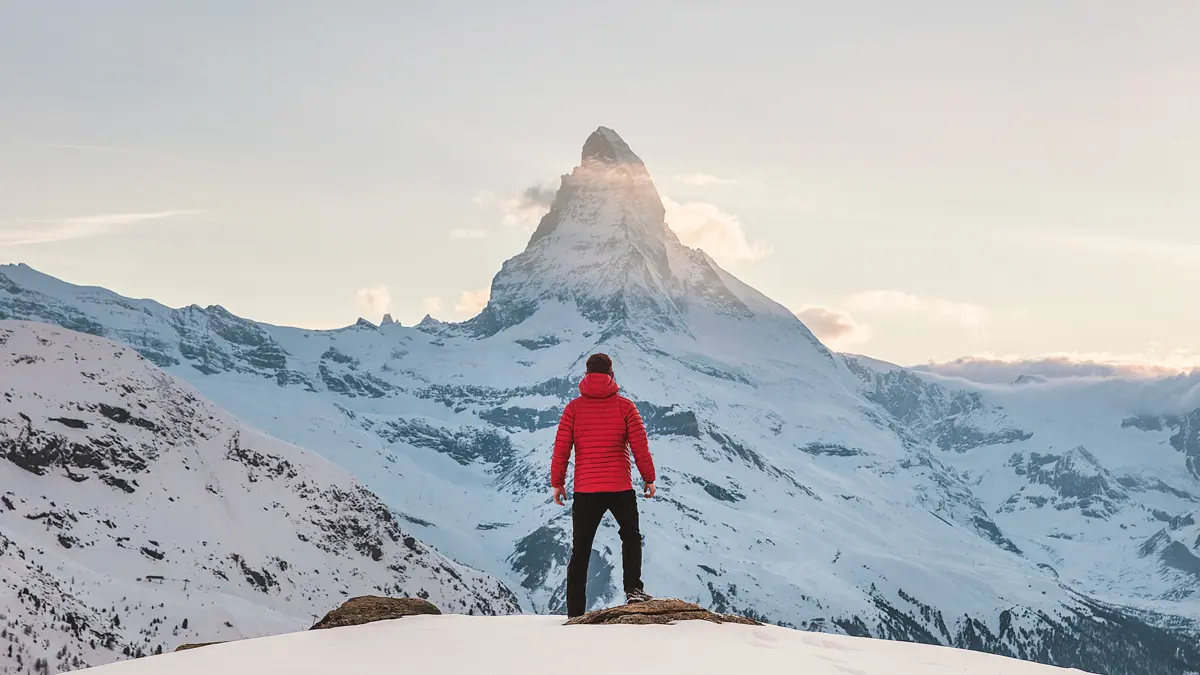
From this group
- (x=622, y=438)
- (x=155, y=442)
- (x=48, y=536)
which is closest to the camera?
(x=622, y=438)

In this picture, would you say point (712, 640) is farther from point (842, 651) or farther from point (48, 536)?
point (48, 536)

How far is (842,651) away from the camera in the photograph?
17453mm

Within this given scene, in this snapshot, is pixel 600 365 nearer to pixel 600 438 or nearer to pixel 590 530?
pixel 600 438

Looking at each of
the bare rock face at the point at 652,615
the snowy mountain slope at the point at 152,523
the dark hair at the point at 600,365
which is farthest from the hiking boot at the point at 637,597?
the snowy mountain slope at the point at 152,523

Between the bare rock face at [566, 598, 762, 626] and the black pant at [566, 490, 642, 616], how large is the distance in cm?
87

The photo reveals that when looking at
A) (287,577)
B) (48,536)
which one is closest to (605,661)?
(48,536)

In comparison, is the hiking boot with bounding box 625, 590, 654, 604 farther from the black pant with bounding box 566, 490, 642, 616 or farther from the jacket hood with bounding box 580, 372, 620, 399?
the jacket hood with bounding box 580, 372, 620, 399

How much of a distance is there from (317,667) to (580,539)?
6127 millimetres

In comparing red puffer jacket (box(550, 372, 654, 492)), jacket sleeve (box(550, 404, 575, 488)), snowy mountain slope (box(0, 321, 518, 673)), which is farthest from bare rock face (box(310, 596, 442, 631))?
snowy mountain slope (box(0, 321, 518, 673))

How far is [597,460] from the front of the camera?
2062 centimetres

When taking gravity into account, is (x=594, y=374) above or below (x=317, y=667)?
above

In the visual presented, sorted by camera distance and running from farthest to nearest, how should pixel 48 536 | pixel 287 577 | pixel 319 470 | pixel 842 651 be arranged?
pixel 319 470 < pixel 287 577 < pixel 48 536 < pixel 842 651

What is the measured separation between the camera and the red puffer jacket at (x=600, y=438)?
20594 millimetres

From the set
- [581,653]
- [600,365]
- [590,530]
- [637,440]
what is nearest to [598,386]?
[600,365]
